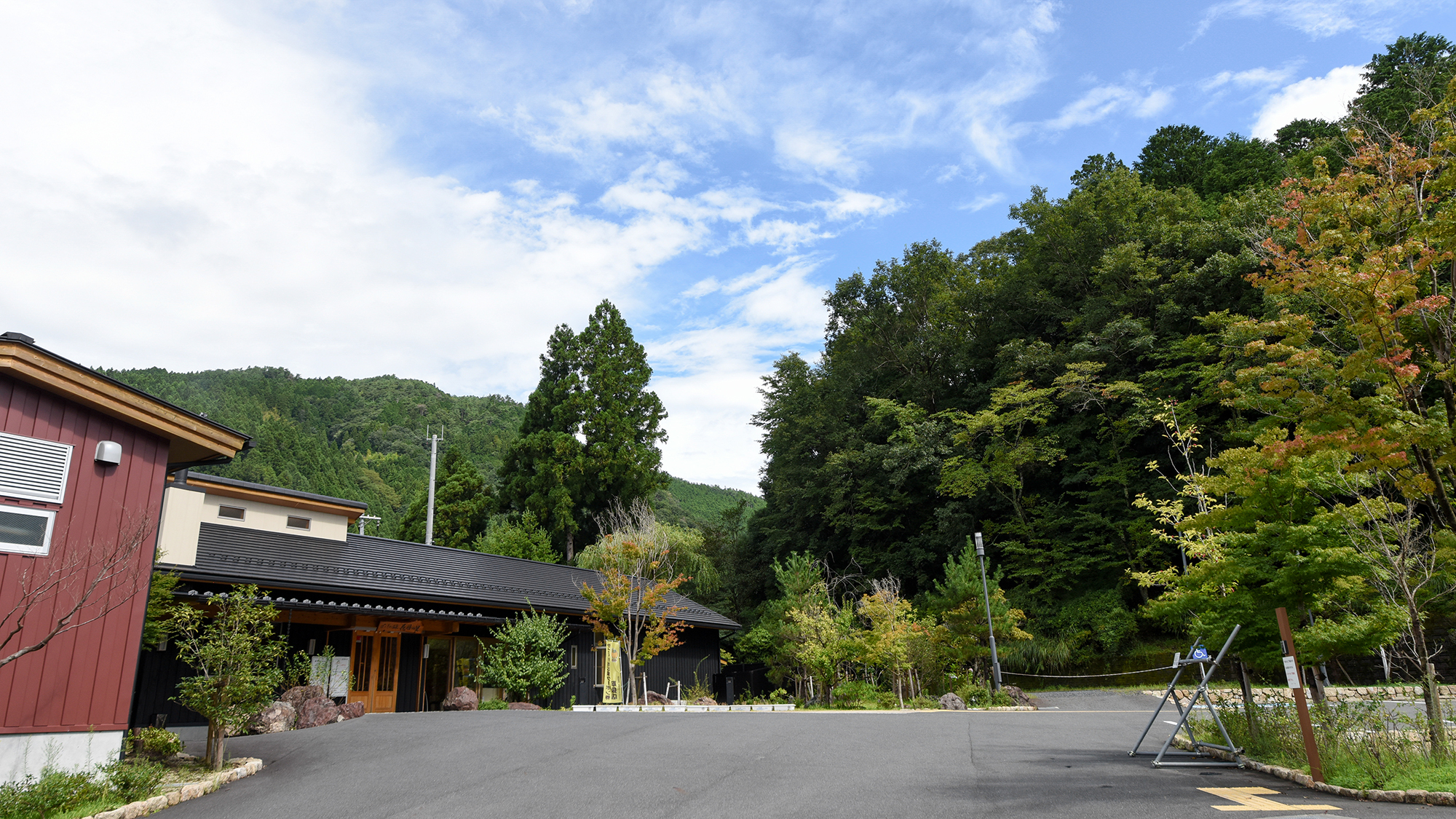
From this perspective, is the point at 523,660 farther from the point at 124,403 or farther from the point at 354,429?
the point at 354,429

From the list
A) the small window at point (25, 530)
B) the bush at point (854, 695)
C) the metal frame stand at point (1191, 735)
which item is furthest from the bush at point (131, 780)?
the bush at point (854, 695)

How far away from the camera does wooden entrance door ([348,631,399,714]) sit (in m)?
15.7

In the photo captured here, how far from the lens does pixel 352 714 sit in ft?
44.0

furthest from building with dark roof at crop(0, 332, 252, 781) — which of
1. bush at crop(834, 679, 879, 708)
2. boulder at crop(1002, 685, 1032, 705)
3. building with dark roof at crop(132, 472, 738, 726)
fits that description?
boulder at crop(1002, 685, 1032, 705)

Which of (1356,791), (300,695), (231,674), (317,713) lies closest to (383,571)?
(300,695)

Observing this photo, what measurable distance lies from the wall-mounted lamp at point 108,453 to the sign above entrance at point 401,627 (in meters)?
9.00

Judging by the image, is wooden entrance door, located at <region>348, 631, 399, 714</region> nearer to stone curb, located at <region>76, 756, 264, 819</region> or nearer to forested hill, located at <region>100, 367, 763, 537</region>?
stone curb, located at <region>76, 756, 264, 819</region>

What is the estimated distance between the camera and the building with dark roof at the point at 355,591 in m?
13.6

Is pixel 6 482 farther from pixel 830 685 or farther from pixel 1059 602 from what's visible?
pixel 1059 602

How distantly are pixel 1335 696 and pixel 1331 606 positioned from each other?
7954mm

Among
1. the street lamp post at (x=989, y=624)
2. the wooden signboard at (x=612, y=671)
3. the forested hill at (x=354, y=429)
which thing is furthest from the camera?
the forested hill at (x=354, y=429)

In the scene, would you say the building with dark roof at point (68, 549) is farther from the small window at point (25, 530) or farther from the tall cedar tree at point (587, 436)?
the tall cedar tree at point (587, 436)

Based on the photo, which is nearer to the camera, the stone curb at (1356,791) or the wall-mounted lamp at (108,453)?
the stone curb at (1356,791)

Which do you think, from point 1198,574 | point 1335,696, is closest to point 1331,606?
point 1198,574
